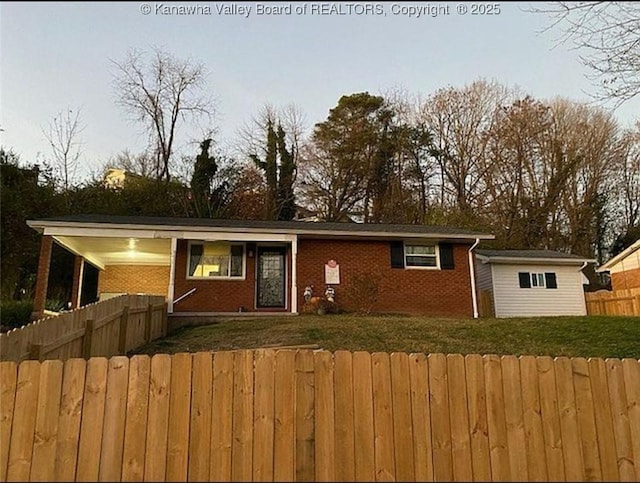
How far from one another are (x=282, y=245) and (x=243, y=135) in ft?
50.3

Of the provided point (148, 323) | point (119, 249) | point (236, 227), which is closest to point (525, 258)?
point (236, 227)

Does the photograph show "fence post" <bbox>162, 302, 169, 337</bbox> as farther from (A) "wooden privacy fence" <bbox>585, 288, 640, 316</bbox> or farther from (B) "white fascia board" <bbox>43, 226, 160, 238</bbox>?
(A) "wooden privacy fence" <bbox>585, 288, 640, 316</bbox>

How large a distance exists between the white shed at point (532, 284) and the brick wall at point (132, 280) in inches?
457

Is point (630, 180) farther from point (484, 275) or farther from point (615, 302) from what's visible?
point (484, 275)

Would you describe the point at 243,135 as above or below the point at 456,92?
below

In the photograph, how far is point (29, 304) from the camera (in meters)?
14.1

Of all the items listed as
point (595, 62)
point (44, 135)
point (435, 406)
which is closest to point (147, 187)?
point (44, 135)

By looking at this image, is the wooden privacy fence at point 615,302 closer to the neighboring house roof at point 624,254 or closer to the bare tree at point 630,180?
the neighboring house roof at point 624,254

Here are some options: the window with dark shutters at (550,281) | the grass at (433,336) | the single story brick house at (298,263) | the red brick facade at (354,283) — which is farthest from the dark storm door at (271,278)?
the window with dark shutters at (550,281)

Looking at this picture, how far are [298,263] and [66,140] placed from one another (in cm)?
1507

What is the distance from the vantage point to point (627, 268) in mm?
20719

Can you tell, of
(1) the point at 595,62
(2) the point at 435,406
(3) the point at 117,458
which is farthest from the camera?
(1) the point at 595,62

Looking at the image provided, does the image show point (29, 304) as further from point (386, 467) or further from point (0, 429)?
point (386, 467)

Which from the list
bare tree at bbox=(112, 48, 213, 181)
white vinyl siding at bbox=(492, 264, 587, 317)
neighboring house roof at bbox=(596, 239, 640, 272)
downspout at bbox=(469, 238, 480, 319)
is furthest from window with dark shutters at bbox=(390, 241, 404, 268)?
bare tree at bbox=(112, 48, 213, 181)
